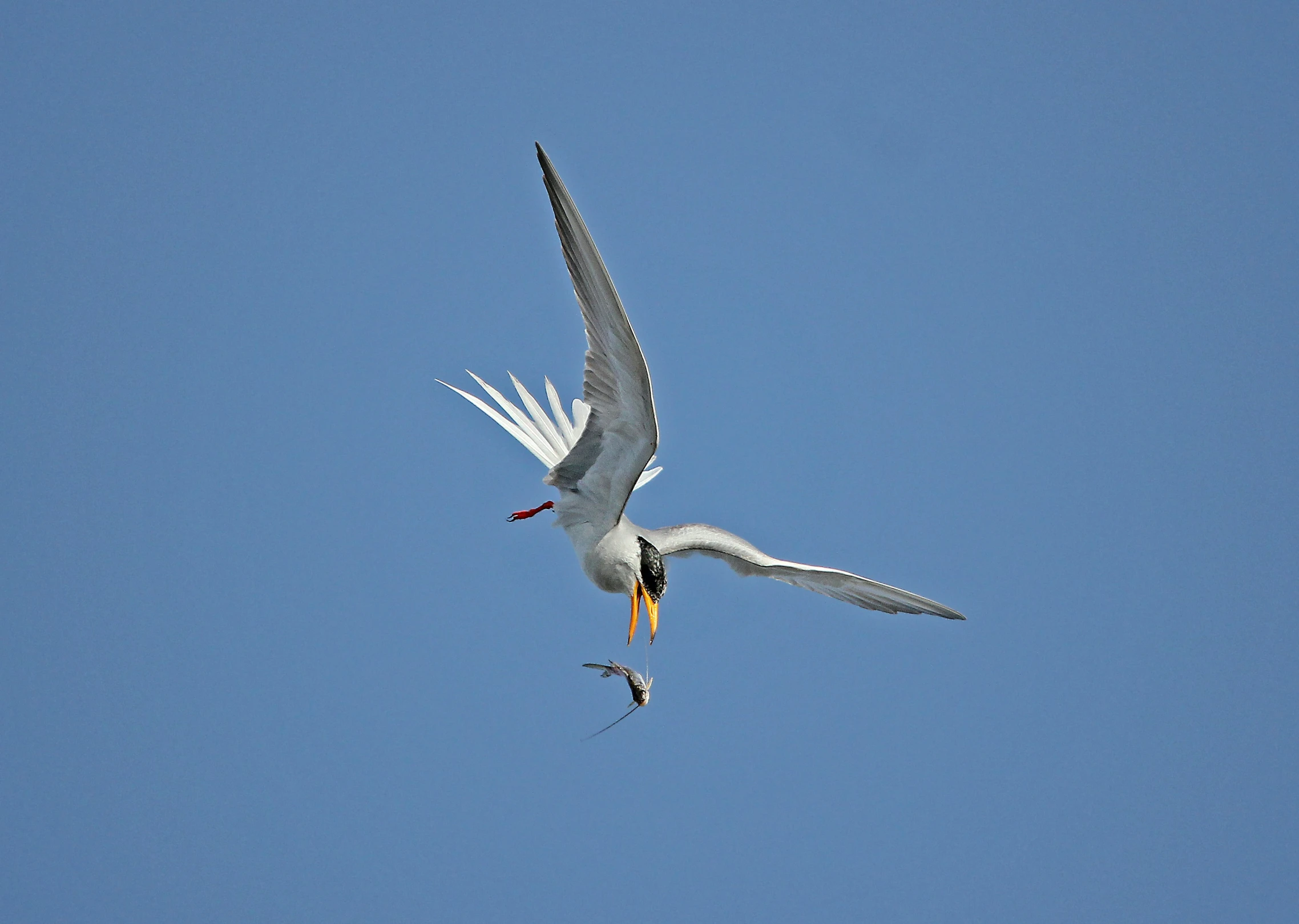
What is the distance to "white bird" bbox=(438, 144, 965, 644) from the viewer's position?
4.81 metres

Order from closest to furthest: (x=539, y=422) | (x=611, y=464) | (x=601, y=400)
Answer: (x=601, y=400) → (x=611, y=464) → (x=539, y=422)

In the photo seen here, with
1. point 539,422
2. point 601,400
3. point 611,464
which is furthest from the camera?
point 539,422

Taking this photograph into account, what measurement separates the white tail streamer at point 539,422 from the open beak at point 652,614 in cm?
130

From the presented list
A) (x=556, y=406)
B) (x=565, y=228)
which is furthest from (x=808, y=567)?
(x=565, y=228)

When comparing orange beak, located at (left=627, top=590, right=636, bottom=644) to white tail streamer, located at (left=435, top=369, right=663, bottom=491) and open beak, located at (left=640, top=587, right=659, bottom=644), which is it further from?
white tail streamer, located at (left=435, top=369, right=663, bottom=491)

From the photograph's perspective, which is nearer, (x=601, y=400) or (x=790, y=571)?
(x=601, y=400)

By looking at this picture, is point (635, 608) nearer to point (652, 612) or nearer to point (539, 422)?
point (652, 612)

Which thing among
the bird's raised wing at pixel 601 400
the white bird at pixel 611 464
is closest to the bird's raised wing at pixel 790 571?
the white bird at pixel 611 464

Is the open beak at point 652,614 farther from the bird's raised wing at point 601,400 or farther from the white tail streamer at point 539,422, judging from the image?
the white tail streamer at point 539,422

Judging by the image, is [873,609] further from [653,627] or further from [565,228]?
[565,228]

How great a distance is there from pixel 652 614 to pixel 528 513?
53.3 inches

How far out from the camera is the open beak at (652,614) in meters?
5.58

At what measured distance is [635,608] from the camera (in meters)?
5.66

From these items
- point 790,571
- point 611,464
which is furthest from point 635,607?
point 790,571
